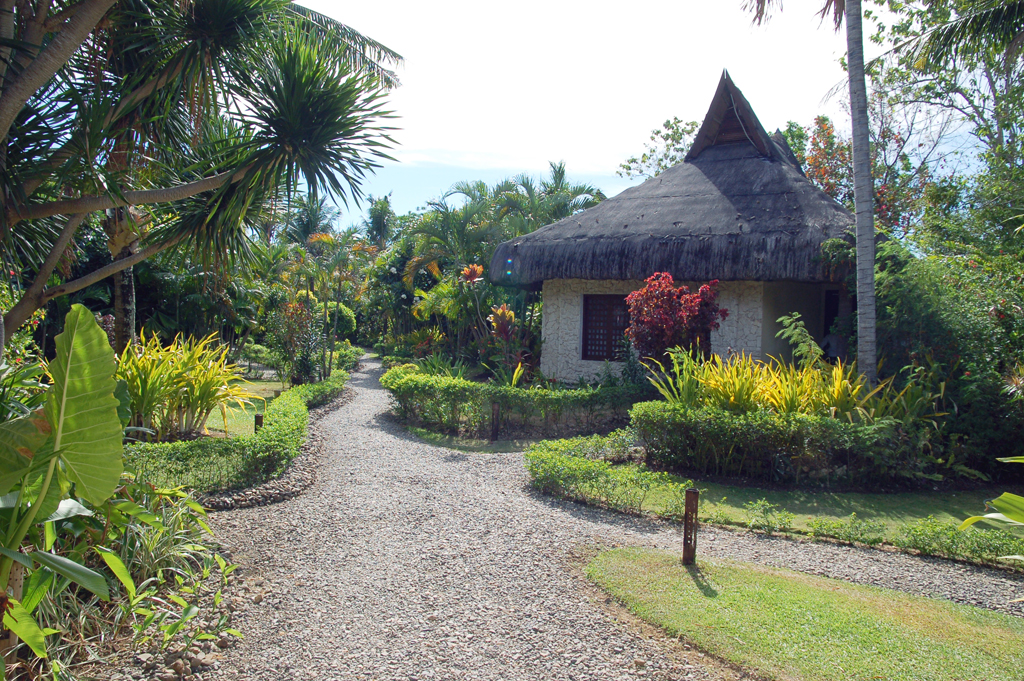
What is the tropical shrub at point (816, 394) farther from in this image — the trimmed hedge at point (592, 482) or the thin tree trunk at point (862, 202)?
the trimmed hedge at point (592, 482)

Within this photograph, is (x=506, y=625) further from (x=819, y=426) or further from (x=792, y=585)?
(x=819, y=426)

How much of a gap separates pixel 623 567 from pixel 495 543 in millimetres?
1110

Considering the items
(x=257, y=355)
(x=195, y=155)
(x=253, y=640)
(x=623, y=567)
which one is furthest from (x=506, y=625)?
(x=257, y=355)

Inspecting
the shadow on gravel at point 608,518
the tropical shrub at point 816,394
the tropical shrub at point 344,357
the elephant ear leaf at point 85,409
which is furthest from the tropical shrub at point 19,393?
the tropical shrub at point 344,357

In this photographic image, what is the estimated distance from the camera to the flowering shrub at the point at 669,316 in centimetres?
968

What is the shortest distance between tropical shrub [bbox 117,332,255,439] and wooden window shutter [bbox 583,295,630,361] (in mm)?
6949

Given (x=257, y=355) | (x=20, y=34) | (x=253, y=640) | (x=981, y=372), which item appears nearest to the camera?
(x=253, y=640)

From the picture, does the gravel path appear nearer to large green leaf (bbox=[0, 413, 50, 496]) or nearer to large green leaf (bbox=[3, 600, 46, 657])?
large green leaf (bbox=[3, 600, 46, 657])

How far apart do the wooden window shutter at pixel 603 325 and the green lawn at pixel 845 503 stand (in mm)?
5765

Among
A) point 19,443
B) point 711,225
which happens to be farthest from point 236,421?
point 711,225

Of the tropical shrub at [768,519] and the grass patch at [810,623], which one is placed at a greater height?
the tropical shrub at [768,519]

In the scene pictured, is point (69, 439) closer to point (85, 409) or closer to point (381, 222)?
point (85, 409)

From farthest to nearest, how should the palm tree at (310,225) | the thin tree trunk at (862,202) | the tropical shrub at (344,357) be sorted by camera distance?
the palm tree at (310,225) < the tropical shrub at (344,357) < the thin tree trunk at (862,202)

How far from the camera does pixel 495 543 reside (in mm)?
5309
